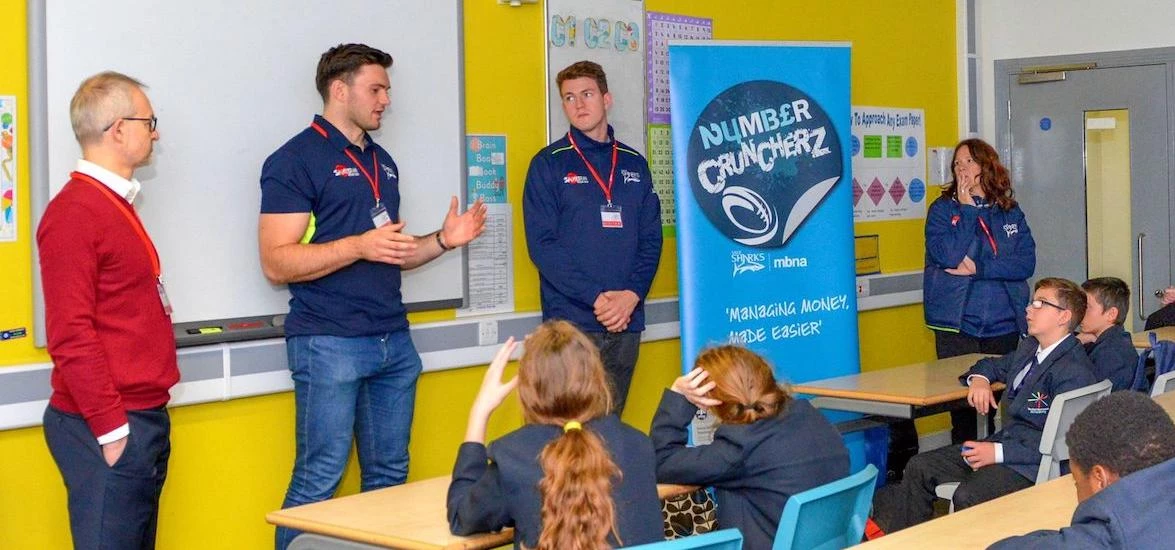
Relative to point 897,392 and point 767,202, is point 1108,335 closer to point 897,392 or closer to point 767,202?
point 897,392

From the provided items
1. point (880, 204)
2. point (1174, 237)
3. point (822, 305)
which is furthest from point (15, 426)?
point (1174, 237)

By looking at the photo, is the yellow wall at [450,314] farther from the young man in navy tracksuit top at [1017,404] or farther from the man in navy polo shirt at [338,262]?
the young man in navy tracksuit top at [1017,404]

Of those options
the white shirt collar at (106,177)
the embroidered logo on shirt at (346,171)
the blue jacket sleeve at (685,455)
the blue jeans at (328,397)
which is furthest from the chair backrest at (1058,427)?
the white shirt collar at (106,177)

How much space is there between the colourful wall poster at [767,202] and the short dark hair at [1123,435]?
316cm

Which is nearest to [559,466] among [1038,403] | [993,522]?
[993,522]

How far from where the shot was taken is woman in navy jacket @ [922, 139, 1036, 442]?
18.5 ft

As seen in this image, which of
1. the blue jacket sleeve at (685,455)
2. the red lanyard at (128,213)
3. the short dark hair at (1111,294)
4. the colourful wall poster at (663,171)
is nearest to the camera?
the blue jacket sleeve at (685,455)

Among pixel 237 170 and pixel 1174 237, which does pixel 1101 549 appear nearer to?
pixel 237 170

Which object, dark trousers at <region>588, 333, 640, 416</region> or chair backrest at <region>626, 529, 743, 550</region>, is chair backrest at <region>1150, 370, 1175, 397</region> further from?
chair backrest at <region>626, 529, 743, 550</region>

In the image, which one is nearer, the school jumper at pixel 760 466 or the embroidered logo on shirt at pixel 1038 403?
the school jumper at pixel 760 466

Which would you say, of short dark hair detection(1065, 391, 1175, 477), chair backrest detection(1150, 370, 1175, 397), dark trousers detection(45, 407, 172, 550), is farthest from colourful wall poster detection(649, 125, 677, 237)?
short dark hair detection(1065, 391, 1175, 477)

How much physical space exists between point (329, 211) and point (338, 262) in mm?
182

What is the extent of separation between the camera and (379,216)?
13.4 feet

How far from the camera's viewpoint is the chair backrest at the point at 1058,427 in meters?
3.72
